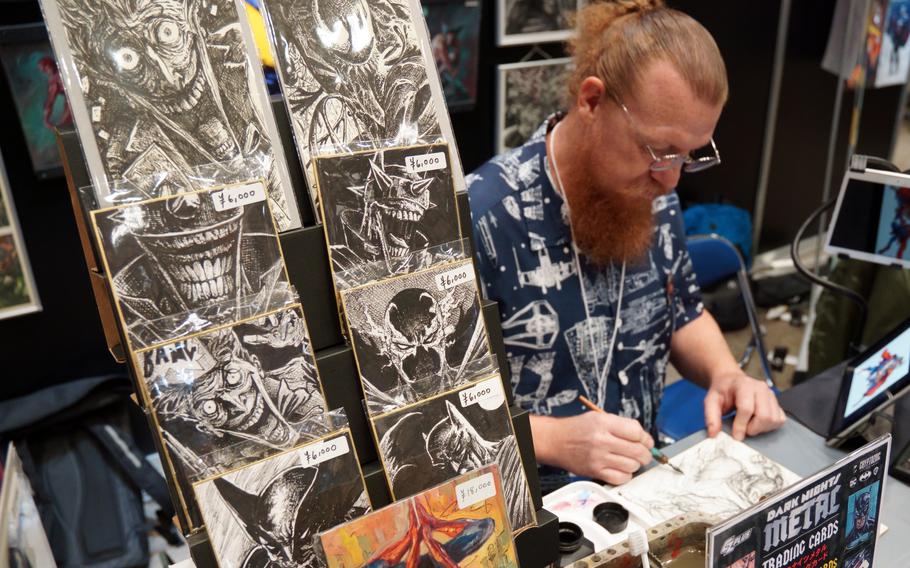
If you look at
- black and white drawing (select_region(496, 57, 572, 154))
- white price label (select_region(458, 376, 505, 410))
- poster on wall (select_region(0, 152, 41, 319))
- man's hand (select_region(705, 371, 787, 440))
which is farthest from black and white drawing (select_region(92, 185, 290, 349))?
black and white drawing (select_region(496, 57, 572, 154))

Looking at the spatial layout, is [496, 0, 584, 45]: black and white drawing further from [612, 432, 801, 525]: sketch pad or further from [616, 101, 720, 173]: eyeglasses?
[612, 432, 801, 525]: sketch pad

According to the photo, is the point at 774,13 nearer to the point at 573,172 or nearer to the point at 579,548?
the point at 573,172

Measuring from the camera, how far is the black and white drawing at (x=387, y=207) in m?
0.75

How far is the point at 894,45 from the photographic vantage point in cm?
343

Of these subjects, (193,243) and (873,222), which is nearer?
(193,243)

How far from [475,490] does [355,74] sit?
48 centimetres

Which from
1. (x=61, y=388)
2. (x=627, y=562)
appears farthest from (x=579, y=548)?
(x=61, y=388)

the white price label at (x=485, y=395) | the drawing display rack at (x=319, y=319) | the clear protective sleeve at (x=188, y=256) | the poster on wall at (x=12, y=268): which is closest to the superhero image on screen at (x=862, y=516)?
the white price label at (x=485, y=395)

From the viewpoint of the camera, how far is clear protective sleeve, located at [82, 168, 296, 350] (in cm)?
65

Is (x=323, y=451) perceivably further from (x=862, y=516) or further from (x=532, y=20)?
(x=532, y=20)

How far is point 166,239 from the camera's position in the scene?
669mm

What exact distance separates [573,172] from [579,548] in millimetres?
752

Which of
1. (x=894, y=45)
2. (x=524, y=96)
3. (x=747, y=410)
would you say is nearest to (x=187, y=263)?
(x=747, y=410)

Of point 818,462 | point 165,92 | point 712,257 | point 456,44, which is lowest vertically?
point 818,462
